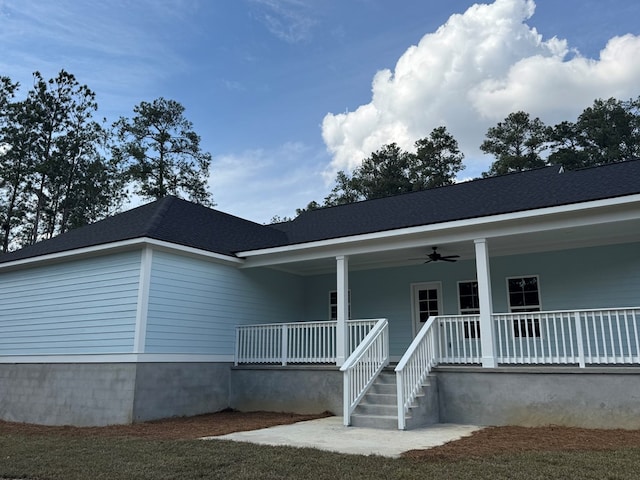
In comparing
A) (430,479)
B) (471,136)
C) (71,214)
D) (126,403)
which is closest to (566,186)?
(430,479)

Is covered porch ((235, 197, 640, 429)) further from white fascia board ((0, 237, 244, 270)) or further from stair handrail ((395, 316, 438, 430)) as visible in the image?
white fascia board ((0, 237, 244, 270))

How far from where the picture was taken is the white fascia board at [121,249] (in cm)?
1008

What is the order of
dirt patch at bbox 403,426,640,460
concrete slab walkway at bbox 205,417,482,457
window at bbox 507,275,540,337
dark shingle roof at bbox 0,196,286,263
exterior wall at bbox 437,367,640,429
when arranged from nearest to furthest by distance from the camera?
dirt patch at bbox 403,426,640,460 → concrete slab walkway at bbox 205,417,482,457 → exterior wall at bbox 437,367,640,429 → dark shingle roof at bbox 0,196,286,263 → window at bbox 507,275,540,337

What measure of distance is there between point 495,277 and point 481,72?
36.6ft

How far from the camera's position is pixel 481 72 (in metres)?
19.6

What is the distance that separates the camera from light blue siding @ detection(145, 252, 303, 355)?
33.6 ft

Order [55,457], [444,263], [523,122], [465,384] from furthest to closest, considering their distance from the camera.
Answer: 1. [523,122]
2. [444,263]
3. [465,384]
4. [55,457]

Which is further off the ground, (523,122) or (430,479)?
(523,122)

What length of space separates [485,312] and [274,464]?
16.5 feet

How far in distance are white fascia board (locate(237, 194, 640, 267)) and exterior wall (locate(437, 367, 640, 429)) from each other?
2419mm

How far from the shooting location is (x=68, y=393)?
1049 cm

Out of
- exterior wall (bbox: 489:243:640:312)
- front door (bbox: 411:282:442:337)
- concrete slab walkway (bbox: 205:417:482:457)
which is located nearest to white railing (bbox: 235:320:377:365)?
front door (bbox: 411:282:442:337)

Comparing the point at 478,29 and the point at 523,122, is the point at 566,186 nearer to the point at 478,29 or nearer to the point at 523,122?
the point at 478,29

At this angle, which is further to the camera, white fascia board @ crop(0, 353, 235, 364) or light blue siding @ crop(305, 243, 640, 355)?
light blue siding @ crop(305, 243, 640, 355)
